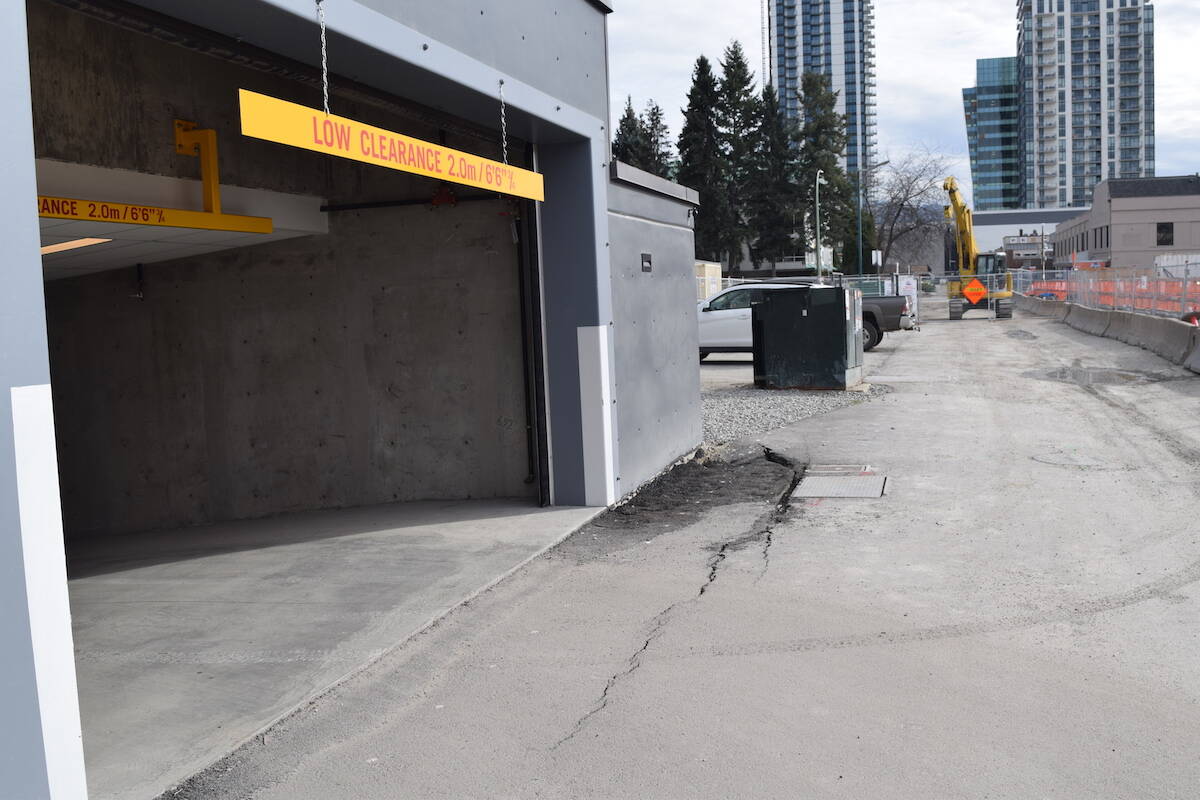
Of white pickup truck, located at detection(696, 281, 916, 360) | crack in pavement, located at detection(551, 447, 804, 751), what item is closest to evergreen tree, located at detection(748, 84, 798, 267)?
white pickup truck, located at detection(696, 281, 916, 360)

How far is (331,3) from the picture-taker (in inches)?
212

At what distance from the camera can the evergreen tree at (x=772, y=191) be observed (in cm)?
8169

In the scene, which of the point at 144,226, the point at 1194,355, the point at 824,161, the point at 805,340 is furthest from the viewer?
the point at 824,161

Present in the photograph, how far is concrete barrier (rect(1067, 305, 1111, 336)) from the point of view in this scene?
Answer: 27500mm

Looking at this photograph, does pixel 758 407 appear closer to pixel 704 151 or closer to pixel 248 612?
pixel 248 612

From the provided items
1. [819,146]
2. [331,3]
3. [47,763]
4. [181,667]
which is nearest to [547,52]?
[331,3]

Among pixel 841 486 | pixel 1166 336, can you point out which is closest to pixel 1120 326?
pixel 1166 336

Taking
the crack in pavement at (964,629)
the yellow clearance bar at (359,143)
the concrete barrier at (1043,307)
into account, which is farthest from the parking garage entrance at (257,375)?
the concrete barrier at (1043,307)

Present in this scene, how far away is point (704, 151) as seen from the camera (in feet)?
266

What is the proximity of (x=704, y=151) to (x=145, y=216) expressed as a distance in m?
75.5

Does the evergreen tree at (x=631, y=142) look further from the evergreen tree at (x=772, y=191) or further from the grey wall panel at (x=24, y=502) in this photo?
the grey wall panel at (x=24, y=502)

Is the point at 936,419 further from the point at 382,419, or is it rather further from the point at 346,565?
the point at 346,565

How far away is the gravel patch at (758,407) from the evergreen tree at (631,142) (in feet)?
214

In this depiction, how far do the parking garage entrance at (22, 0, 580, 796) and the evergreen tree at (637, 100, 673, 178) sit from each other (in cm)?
7395
